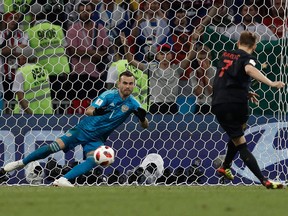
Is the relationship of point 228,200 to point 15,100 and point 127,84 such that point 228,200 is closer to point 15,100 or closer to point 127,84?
point 127,84

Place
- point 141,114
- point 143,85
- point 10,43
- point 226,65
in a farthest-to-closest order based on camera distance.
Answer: point 143,85, point 10,43, point 141,114, point 226,65

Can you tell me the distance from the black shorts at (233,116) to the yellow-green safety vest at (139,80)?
7.96 ft

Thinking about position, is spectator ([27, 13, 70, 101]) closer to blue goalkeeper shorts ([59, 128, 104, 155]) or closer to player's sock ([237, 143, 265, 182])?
blue goalkeeper shorts ([59, 128, 104, 155])

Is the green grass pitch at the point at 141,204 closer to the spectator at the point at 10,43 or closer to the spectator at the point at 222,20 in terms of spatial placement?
the spectator at the point at 10,43

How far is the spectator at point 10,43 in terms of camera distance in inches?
523

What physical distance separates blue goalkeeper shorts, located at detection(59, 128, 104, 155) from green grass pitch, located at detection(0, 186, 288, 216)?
2.61 meters

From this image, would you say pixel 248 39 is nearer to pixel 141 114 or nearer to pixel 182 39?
pixel 141 114

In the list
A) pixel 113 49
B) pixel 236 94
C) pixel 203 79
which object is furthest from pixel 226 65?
pixel 113 49

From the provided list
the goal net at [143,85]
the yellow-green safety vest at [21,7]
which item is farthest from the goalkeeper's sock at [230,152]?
the yellow-green safety vest at [21,7]

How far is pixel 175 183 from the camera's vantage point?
1321cm

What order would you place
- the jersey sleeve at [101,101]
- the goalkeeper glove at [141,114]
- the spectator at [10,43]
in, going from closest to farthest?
the goalkeeper glove at [141,114], the jersey sleeve at [101,101], the spectator at [10,43]

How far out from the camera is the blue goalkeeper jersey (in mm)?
12125

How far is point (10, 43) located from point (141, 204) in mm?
5943

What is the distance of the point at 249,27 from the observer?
13.6 m
